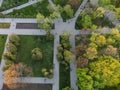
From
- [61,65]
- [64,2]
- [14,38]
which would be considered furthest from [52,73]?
[64,2]

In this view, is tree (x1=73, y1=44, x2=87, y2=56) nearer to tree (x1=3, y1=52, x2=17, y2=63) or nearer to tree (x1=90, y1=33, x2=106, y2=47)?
tree (x1=90, y1=33, x2=106, y2=47)

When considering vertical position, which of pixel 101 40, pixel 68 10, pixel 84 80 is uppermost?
pixel 68 10

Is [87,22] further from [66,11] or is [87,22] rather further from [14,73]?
[14,73]

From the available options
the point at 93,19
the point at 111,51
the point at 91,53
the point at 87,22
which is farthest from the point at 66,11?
the point at 111,51

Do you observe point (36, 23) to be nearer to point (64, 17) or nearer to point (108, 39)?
point (64, 17)

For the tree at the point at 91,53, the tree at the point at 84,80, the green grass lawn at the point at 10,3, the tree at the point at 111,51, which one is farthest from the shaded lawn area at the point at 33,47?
the tree at the point at 111,51

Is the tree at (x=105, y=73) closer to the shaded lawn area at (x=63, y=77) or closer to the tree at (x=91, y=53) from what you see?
the tree at (x=91, y=53)
